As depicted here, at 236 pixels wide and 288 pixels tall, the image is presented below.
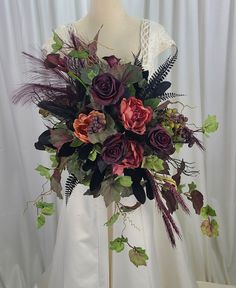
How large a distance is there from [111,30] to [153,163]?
0.60 meters

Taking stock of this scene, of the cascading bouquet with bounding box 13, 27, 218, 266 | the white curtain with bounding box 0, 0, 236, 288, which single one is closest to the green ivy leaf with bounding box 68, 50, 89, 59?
the cascading bouquet with bounding box 13, 27, 218, 266

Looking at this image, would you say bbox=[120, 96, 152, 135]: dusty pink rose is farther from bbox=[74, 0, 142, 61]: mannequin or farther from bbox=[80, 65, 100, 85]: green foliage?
bbox=[74, 0, 142, 61]: mannequin

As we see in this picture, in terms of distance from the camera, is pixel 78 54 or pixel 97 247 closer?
pixel 78 54

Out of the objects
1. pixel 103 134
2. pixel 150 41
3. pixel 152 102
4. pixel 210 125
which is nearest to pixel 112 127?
pixel 103 134

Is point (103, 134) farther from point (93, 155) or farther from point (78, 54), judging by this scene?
point (78, 54)

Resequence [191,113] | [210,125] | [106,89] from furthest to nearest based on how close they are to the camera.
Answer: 1. [191,113]
2. [210,125]
3. [106,89]

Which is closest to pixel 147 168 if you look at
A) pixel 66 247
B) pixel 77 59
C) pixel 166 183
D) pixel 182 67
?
pixel 166 183

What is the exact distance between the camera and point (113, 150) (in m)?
0.72

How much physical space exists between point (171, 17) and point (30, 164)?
3.31 ft

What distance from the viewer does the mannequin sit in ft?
3.76

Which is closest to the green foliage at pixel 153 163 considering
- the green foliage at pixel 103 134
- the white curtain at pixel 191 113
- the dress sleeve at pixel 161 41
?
the green foliage at pixel 103 134

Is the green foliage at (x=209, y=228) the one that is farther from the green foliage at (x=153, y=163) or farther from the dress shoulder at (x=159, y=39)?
the dress shoulder at (x=159, y=39)

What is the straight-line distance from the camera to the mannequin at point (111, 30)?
1.14 m

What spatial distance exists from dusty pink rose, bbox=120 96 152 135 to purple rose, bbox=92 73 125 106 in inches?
1.1
